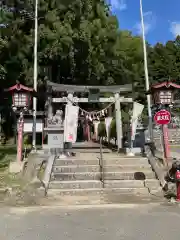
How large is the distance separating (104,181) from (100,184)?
230 millimetres

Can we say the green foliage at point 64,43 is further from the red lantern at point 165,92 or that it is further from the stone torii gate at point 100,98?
the red lantern at point 165,92

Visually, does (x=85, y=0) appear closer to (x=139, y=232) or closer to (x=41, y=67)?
(x=41, y=67)

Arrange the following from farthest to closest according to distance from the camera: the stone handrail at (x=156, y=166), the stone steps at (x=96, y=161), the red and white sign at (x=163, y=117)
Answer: the red and white sign at (x=163, y=117), the stone steps at (x=96, y=161), the stone handrail at (x=156, y=166)

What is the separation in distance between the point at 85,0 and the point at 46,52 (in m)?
4.91

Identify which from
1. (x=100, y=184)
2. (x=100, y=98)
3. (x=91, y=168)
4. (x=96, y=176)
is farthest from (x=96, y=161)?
(x=100, y=98)

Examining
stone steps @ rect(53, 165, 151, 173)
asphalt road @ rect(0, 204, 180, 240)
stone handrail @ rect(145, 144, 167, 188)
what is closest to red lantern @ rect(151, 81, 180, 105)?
stone handrail @ rect(145, 144, 167, 188)

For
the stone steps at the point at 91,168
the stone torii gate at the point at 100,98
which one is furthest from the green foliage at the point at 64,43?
the stone steps at the point at 91,168

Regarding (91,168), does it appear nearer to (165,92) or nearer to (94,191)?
(94,191)

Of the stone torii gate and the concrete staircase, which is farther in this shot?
the stone torii gate

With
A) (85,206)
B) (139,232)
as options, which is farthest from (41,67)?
(139,232)

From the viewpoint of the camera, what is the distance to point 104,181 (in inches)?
485

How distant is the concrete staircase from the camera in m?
11.2

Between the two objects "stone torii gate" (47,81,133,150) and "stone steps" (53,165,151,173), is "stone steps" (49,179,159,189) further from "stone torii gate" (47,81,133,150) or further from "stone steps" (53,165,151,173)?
"stone torii gate" (47,81,133,150)

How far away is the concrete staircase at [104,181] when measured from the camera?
11203 mm
